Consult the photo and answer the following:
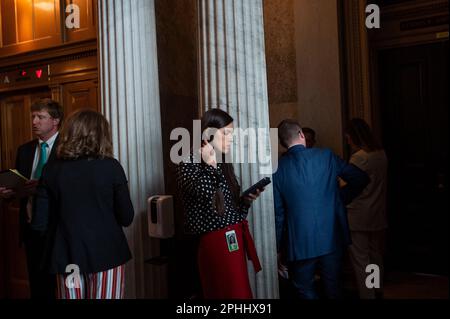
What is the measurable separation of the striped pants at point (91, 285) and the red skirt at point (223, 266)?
19.2 inches

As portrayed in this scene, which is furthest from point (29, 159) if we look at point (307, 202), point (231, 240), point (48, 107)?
point (307, 202)

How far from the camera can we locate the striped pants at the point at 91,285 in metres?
2.72

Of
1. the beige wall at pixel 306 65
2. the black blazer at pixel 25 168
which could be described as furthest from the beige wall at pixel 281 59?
the black blazer at pixel 25 168

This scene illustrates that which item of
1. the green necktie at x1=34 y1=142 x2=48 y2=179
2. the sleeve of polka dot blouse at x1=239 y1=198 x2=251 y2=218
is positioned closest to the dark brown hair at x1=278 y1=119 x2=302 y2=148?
the sleeve of polka dot blouse at x1=239 y1=198 x2=251 y2=218

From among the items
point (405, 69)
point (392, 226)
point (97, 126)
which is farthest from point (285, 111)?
point (97, 126)

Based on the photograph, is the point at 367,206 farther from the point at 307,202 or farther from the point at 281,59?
the point at 281,59

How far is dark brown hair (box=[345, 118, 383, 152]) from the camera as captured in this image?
4.41 metres

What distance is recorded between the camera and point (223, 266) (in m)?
2.87

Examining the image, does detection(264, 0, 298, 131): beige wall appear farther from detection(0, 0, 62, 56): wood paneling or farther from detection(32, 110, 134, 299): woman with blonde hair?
detection(32, 110, 134, 299): woman with blonde hair

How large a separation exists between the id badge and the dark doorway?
11.1 feet

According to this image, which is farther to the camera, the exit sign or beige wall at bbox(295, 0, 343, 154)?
the exit sign

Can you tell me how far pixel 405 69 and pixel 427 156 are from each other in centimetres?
98

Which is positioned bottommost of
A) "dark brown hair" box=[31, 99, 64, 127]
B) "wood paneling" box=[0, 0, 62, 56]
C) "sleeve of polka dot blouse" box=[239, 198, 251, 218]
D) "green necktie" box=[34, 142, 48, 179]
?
"sleeve of polka dot blouse" box=[239, 198, 251, 218]

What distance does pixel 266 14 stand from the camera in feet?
17.7
